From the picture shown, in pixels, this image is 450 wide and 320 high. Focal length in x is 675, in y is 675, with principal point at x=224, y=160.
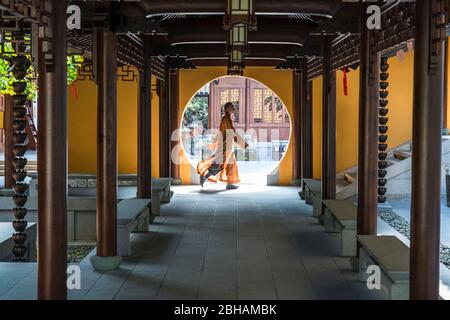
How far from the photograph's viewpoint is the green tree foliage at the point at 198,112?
2002 centimetres

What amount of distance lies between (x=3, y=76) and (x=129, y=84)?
13.9 feet

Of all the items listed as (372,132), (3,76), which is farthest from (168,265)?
(3,76)

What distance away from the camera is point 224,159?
1429cm

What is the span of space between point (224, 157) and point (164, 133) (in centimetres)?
188

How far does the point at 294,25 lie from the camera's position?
955cm

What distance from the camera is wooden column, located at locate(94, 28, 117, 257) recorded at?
651 centimetres

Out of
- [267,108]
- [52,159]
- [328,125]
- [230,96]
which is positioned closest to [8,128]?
[328,125]

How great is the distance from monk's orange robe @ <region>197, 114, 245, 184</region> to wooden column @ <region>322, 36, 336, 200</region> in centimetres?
471

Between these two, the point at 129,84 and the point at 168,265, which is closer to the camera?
the point at 168,265

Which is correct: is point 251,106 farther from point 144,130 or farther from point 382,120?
point 144,130

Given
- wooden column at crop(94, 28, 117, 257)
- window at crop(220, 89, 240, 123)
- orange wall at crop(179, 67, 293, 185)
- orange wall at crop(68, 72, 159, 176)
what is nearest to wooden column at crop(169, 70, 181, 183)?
orange wall at crop(179, 67, 293, 185)

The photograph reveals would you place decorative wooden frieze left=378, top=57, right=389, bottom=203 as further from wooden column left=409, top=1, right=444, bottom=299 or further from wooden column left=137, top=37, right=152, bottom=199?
wooden column left=409, top=1, right=444, bottom=299

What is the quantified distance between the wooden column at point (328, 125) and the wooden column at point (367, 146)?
2.75m

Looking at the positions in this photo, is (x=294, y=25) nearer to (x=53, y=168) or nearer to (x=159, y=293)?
(x=159, y=293)
